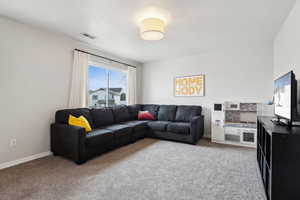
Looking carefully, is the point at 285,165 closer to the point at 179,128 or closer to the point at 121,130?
the point at 179,128

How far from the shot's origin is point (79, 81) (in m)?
3.56

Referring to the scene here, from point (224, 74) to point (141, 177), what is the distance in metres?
3.47

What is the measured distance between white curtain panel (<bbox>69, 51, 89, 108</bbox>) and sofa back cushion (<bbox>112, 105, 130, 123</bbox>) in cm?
82

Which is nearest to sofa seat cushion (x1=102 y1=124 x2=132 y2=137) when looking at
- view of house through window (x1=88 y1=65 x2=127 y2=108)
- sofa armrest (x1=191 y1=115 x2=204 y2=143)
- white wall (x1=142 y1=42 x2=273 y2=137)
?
view of house through window (x1=88 y1=65 x2=127 y2=108)

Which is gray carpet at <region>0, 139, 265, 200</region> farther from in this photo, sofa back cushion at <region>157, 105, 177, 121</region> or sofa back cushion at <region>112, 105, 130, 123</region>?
sofa back cushion at <region>157, 105, 177, 121</region>

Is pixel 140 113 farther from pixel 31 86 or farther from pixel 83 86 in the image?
pixel 31 86

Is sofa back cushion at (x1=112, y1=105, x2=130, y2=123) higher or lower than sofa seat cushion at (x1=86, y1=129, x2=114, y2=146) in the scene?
higher

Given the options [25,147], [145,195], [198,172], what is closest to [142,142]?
[198,172]

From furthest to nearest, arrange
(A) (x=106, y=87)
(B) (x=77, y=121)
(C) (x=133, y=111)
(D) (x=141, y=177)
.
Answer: (C) (x=133, y=111)
(A) (x=106, y=87)
(B) (x=77, y=121)
(D) (x=141, y=177)

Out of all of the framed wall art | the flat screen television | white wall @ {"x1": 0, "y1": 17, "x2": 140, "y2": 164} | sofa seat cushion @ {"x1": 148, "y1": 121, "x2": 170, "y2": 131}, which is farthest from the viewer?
the framed wall art

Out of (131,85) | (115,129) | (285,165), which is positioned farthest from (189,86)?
(285,165)

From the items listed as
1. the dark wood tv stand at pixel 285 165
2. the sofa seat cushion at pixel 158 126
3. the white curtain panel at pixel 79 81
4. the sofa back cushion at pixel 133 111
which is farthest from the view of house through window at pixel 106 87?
the dark wood tv stand at pixel 285 165

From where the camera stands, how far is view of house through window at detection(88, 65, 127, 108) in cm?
412

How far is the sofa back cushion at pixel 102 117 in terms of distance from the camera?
3.57m
